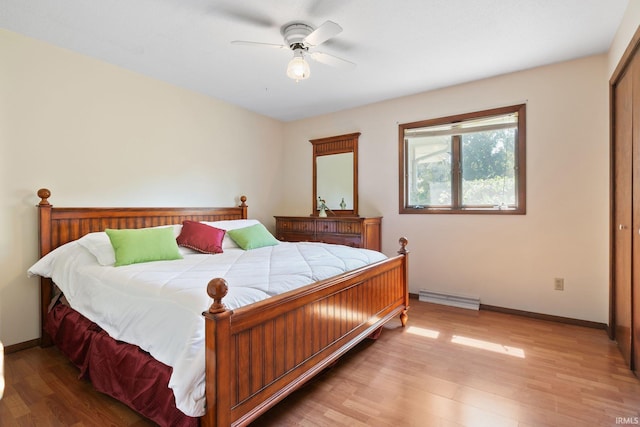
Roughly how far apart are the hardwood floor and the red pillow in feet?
3.88

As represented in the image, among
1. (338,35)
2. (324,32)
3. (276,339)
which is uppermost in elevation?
(338,35)

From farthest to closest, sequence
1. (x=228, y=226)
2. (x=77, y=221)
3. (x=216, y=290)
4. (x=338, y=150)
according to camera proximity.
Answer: (x=338, y=150)
(x=228, y=226)
(x=77, y=221)
(x=216, y=290)

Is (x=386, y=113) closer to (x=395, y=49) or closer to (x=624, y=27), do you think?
(x=395, y=49)

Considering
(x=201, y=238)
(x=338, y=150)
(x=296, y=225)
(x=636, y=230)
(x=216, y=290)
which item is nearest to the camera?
(x=216, y=290)

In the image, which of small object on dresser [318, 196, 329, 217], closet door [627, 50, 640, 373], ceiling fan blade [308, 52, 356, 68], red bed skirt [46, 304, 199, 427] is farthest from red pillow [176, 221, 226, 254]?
closet door [627, 50, 640, 373]

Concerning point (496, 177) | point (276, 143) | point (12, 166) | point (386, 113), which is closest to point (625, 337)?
point (496, 177)

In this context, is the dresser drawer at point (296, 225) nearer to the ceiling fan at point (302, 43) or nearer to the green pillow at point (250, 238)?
the green pillow at point (250, 238)

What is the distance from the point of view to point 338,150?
14.5 feet

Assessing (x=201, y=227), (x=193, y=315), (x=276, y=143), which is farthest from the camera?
(x=276, y=143)

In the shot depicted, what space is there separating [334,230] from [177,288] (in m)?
2.57

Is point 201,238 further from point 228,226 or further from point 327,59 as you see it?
point 327,59

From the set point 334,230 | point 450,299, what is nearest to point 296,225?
point 334,230

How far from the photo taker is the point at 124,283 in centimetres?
181

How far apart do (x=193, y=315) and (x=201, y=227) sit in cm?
177
